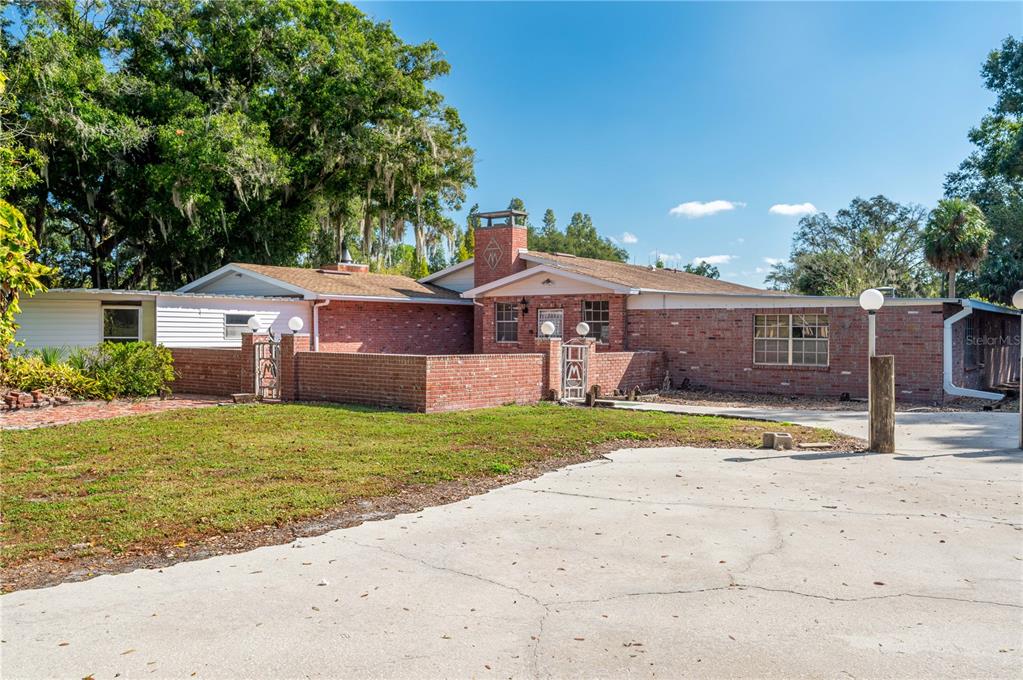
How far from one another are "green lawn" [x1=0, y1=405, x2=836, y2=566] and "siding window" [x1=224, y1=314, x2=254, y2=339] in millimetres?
7011

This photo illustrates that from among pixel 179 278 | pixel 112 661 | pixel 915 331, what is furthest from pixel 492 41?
pixel 112 661

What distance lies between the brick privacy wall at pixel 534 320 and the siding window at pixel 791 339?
3607 millimetres

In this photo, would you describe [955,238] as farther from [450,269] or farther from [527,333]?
[450,269]

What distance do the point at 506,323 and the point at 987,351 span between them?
13.6 meters

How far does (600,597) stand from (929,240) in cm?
2731

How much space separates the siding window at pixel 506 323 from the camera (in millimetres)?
22906

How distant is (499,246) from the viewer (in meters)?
24.5

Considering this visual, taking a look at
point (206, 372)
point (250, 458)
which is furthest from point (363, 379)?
point (250, 458)

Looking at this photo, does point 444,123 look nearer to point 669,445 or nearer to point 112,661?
point 669,445

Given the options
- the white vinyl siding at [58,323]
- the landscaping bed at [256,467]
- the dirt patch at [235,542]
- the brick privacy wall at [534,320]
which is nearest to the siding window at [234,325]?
the white vinyl siding at [58,323]

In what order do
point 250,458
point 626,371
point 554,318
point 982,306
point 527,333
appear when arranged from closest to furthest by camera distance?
point 250,458, point 982,306, point 626,371, point 554,318, point 527,333

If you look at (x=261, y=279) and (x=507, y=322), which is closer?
(x=261, y=279)

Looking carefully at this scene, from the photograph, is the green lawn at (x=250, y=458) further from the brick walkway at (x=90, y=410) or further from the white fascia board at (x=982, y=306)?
Result: the white fascia board at (x=982, y=306)

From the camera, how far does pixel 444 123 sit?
29.7 metres
